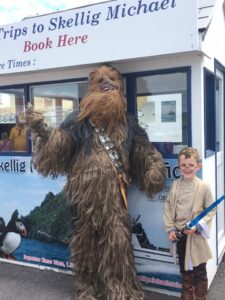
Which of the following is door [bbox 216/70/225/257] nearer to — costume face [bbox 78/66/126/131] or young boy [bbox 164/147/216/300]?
young boy [bbox 164/147/216/300]

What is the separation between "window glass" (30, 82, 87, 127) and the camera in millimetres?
4266

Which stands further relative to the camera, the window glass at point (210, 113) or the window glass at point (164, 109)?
the window glass at point (210, 113)

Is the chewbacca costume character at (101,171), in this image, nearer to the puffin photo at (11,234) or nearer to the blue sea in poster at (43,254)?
the blue sea in poster at (43,254)

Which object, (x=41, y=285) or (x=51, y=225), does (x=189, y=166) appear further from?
(x=41, y=285)

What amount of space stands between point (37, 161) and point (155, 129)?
3.81 feet

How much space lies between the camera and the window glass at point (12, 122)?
15.3 feet

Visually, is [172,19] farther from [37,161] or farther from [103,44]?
[37,161]

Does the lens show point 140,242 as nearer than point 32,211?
Yes

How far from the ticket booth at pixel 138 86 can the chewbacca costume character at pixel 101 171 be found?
250 mm

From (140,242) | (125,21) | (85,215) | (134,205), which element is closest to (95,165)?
(85,215)

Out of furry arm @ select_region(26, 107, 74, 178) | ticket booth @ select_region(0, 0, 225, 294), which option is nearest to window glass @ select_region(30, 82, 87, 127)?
ticket booth @ select_region(0, 0, 225, 294)

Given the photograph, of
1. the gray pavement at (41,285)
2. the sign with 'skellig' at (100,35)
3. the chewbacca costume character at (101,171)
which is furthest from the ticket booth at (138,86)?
the chewbacca costume character at (101,171)

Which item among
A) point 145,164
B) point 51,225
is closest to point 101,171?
point 145,164

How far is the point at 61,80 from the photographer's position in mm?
4242
